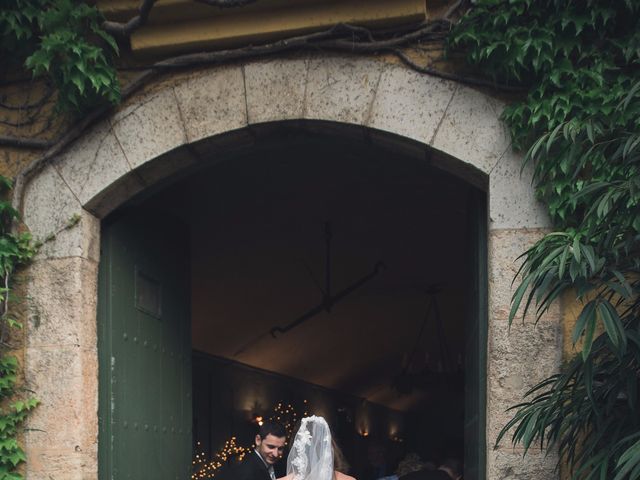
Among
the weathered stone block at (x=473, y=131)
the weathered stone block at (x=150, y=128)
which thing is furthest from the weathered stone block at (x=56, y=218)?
the weathered stone block at (x=473, y=131)

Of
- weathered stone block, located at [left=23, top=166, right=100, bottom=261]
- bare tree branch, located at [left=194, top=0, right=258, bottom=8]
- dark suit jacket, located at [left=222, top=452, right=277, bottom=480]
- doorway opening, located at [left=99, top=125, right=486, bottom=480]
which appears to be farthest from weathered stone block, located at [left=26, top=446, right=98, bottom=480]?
bare tree branch, located at [left=194, top=0, right=258, bottom=8]

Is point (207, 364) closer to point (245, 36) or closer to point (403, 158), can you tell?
point (403, 158)

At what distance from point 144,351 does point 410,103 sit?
88.5 inches

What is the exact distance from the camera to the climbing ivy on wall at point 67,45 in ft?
18.7

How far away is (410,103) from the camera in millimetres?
5676

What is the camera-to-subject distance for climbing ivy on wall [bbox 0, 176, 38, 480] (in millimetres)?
5754

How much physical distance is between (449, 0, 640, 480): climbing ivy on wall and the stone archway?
193 millimetres

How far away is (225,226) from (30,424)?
3800 millimetres

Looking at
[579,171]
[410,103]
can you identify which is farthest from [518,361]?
[410,103]

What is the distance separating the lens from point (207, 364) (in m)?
11.9

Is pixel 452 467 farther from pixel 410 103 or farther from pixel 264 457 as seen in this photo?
pixel 410 103

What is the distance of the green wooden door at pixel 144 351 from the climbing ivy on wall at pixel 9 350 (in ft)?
1.46

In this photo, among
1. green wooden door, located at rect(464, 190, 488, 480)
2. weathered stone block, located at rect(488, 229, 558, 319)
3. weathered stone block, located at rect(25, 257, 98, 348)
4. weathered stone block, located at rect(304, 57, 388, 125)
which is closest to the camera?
weathered stone block, located at rect(488, 229, 558, 319)

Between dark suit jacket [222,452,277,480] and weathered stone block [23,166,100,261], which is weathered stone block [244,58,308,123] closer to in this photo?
weathered stone block [23,166,100,261]
